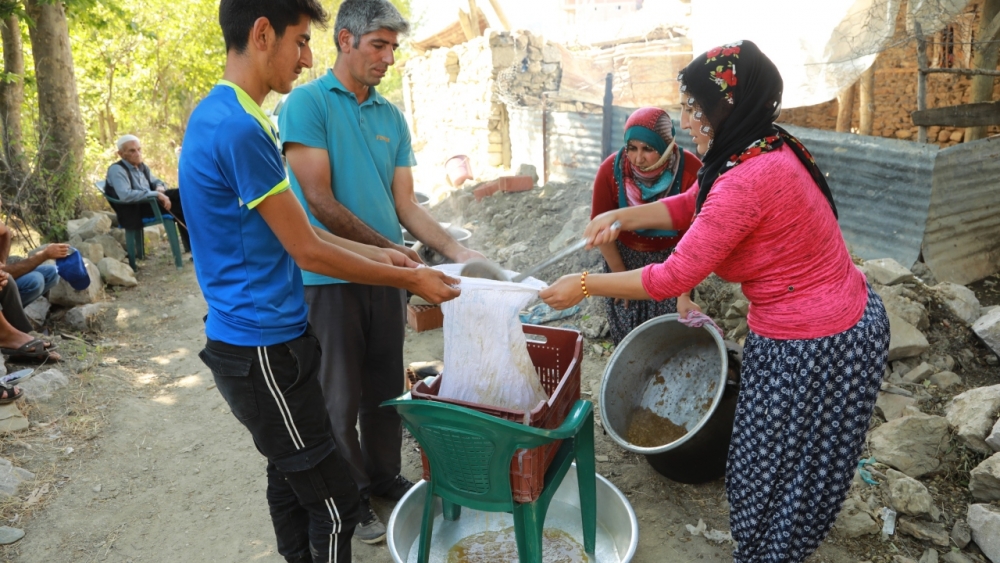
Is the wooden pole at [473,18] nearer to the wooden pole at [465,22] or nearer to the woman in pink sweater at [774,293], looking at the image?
the wooden pole at [465,22]

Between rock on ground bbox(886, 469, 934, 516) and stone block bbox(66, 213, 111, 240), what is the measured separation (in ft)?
27.4

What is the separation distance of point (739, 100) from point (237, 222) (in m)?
1.55

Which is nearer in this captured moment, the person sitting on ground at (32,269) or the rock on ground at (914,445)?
the rock on ground at (914,445)

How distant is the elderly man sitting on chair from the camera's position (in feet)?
23.6

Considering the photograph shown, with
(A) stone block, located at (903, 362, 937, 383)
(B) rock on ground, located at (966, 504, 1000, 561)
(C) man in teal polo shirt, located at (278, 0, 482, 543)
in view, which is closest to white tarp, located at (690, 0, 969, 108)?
(A) stone block, located at (903, 362, 937, 383)

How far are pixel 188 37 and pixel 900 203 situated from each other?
1529 cm

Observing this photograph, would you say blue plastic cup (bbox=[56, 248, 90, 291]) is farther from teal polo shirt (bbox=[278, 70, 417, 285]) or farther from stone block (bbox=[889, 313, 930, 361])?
stone block (bbox=[889, 313, 930, 361])

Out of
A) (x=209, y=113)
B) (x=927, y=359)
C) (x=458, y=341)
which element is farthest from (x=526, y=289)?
(x=927, y=359)

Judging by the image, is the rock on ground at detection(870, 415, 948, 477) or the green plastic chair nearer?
the green plastic chair

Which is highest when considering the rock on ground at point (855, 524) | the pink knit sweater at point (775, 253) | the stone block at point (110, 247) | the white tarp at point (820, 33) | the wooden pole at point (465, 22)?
the wooden pole at point (465, 22)

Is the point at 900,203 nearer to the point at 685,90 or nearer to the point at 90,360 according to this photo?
the point at 685,90

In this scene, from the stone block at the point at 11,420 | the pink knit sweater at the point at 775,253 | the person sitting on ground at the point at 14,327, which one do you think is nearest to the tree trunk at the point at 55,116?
the person sitting on ground at the point at 14,327

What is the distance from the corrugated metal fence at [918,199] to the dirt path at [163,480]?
2607mm

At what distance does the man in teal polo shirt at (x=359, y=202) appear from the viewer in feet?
8.16
